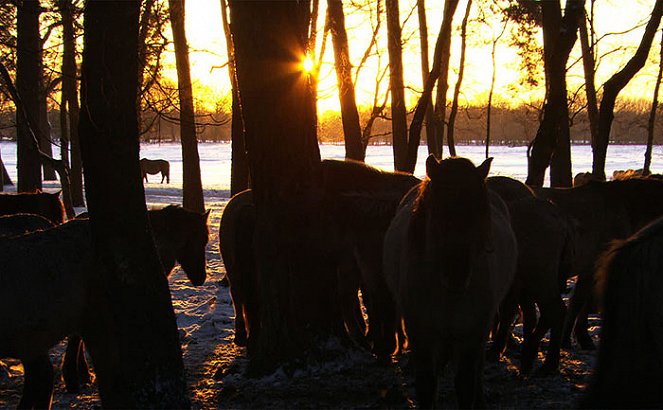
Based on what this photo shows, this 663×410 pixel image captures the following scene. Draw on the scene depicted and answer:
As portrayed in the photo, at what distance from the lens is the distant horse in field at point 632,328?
2.92m

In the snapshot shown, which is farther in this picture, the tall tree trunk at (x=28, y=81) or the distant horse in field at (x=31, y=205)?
the tall tree trunk at (x=28, y=81)

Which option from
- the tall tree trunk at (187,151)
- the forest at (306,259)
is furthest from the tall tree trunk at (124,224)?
the tall tree trunk at (187,151)

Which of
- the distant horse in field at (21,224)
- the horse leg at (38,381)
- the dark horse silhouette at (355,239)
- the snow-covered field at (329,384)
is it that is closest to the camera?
the horse leg at (38,381)

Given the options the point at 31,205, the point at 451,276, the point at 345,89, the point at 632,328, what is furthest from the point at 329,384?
the point at 345,89

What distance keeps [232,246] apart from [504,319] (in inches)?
131

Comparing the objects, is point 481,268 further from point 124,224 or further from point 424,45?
point 424,45

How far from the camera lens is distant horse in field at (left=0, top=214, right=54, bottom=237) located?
6095mm

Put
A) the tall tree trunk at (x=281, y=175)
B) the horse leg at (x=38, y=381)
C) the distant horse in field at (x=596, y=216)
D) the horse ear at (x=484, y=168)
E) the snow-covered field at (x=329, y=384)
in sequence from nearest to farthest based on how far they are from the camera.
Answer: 1. the horse ear at (x=484, y=168)
2. the horse leg at (x=38, y=381)
3. the snow-covered field at (x=329, y=384)
4. the tall tree trunk at (x=281, y=175)
5. the distant horse in field at (x=596, y=216)

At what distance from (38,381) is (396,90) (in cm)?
1452

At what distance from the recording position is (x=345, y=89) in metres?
15.3

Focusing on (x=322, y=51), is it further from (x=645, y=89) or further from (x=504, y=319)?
(x=645, y=89)

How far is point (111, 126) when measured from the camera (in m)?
4.37

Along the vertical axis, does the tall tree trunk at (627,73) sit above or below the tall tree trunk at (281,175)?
above

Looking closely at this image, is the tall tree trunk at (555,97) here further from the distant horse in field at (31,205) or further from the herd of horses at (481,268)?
the distant horse in field at (31,205)
